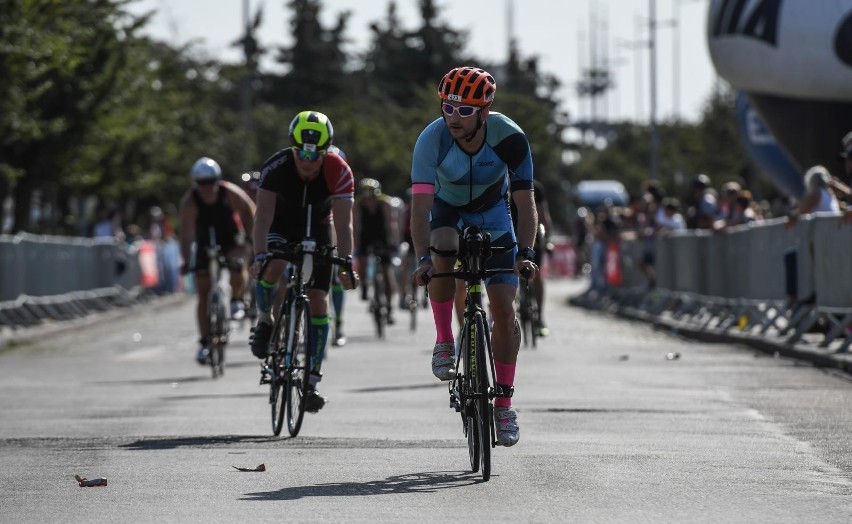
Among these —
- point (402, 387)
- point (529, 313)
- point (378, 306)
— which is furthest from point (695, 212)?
point (402, 387)

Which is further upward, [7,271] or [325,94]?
[325,94]

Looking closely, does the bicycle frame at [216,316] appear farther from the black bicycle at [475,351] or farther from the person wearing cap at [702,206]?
the person wearing cap at [702,206]

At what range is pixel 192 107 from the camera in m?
49.8

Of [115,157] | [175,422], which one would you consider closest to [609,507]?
[175,422]

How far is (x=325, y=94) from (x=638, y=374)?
88.2 metres

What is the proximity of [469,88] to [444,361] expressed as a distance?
1265 millimetres

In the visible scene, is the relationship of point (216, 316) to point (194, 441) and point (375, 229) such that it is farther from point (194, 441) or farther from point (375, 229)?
point (375, 229)

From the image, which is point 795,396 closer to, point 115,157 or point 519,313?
point 519,313

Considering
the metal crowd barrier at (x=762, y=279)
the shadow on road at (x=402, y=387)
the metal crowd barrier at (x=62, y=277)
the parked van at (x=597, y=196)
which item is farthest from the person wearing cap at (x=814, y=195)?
the parked van at (x=597, y=196)

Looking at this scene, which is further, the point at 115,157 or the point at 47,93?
the point at 115,157

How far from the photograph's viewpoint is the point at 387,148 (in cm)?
7638

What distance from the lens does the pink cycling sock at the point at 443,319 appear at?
9016 millimetres

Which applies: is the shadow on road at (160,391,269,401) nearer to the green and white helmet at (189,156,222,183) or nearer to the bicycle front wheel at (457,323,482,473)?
the green and white helmet at (189,156,222,183)

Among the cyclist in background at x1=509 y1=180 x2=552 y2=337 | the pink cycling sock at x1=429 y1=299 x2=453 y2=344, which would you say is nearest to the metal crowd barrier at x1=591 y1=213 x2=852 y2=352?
the cyclist in background at x1=509 y1=180 x2=552 y2=337
